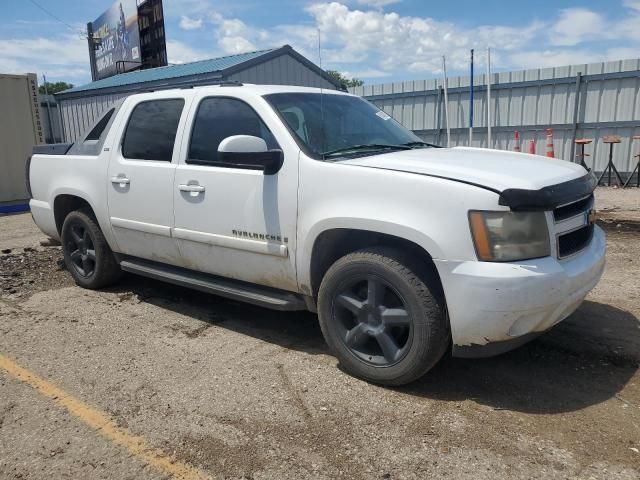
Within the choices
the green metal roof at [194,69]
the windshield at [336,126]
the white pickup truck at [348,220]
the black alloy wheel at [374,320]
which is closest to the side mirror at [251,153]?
the white pickup truck at [348,220]

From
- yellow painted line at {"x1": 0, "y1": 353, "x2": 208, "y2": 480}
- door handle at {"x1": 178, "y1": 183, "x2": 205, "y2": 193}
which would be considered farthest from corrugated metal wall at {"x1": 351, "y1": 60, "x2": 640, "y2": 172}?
yellow painted line at {"x1": 0, "y1": 353, "x2": 208, "y2": 480}

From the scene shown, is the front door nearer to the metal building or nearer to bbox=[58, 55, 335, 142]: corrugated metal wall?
bbox=[58, 55, 335, 142]: corrugated metal wall

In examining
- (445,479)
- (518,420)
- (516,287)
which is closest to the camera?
(445,479)

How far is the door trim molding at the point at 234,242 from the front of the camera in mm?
3661

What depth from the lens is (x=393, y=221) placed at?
3.06 meters

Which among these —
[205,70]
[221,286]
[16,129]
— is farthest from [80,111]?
[221,286]

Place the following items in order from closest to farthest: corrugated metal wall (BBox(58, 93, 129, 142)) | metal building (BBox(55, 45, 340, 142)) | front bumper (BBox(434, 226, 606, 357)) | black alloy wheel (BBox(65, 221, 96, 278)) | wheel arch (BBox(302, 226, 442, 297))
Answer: front bumper (BBox(434, 226, 606, 357)), wheel arch (BBox(302, 226, 442, 297)), black alloy wheel (BBox(65, 221, 96, 278)), metal building (BBox(55, 45, 340, 142)), corrugated metal wall (BBox(58, 93, 129, 142))

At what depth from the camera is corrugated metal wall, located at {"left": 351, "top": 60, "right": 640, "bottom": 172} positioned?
12.2 metres

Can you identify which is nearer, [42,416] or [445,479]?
[445,479]

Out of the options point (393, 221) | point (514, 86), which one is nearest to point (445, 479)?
point (393, 221)

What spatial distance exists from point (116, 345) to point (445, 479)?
2.70 m

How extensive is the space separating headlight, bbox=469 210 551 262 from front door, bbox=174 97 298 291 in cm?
123

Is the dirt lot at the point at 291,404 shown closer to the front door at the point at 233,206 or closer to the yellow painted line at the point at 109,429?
the yellow painted line at the point at 109,429

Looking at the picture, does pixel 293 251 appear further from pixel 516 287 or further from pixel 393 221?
pixel 516 287
